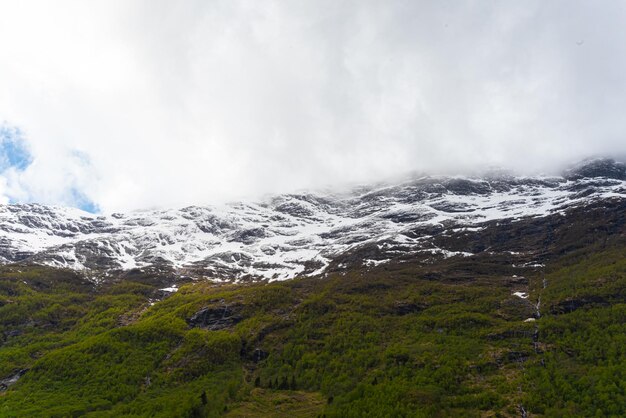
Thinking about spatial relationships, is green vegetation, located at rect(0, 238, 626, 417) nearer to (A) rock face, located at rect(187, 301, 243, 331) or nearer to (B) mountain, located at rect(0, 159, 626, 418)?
(B) mountain, located at rect(0, 159, 626, 418)

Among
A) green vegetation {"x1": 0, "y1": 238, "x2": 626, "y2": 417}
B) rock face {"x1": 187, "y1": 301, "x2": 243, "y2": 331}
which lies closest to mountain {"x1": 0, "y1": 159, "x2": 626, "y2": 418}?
green vegetation {"x1": 0, "y1": 238, "x2": 626, "y2": 417}

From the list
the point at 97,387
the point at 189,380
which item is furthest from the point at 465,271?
the point at 97,387

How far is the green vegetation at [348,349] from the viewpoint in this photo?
262 feet

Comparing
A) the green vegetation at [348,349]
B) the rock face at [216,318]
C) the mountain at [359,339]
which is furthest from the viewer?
the rock face at [216,318]

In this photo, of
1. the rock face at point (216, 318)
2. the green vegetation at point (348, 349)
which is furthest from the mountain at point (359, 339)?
the rock face at point (216, 318)

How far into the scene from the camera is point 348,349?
344 feet

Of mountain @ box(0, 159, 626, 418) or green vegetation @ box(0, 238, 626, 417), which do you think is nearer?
green vegetation @ box(0, 238, 626, 417)

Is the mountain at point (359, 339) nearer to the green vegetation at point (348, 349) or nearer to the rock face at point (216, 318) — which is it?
the green vegetation at point (348, 349)

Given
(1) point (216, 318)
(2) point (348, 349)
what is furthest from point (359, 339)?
(1) point (216, 318)

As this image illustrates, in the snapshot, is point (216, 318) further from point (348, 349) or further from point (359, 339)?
point (359, 339)

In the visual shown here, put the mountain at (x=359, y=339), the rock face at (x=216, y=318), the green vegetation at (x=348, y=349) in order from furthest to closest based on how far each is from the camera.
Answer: the rock face at (x=216, y=318)
the mountain at (x=359, y=339)
the green vegetation at (x=348, y=349)

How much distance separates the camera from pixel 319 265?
194 meters

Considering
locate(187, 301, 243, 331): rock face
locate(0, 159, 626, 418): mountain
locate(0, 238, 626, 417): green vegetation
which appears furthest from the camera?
locate(187, 301, 243, 331): rock face

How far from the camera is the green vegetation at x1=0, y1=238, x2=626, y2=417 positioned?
7994 cm
